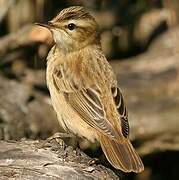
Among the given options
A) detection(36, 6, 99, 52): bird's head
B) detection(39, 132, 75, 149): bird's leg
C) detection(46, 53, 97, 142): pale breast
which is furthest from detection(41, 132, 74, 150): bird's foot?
detection(36, 6, 99, 52): bird's head

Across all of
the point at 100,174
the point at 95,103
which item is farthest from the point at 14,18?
the point at 100,174

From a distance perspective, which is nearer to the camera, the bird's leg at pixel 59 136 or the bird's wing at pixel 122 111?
the bird's wing at pixel 122 111

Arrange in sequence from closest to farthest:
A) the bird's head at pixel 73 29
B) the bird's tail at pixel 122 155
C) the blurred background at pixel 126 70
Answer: the bird's tail at pixel 122 155
the bird's head at pixel 73 29
the blurred background at pixel 126 70

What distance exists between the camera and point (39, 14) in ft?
32.9

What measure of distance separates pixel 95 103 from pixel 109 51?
4.05m

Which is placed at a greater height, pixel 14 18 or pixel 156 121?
pixel 14 18

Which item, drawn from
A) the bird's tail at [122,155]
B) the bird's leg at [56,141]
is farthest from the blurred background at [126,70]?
the bird's tail at [122,155]

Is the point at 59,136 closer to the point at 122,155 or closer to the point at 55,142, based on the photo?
the point at 55,142

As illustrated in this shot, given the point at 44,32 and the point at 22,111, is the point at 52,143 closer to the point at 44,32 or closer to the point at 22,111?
the point at 22,111

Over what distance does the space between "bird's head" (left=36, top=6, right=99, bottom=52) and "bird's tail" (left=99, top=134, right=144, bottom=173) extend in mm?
1187

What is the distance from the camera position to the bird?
6578mm

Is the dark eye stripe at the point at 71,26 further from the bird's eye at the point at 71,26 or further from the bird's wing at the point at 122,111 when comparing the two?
the bird's wing at the point at 122,111

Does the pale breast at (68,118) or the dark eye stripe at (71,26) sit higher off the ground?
the dark eye stripe at (71,26)

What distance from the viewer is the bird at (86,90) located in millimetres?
6578
